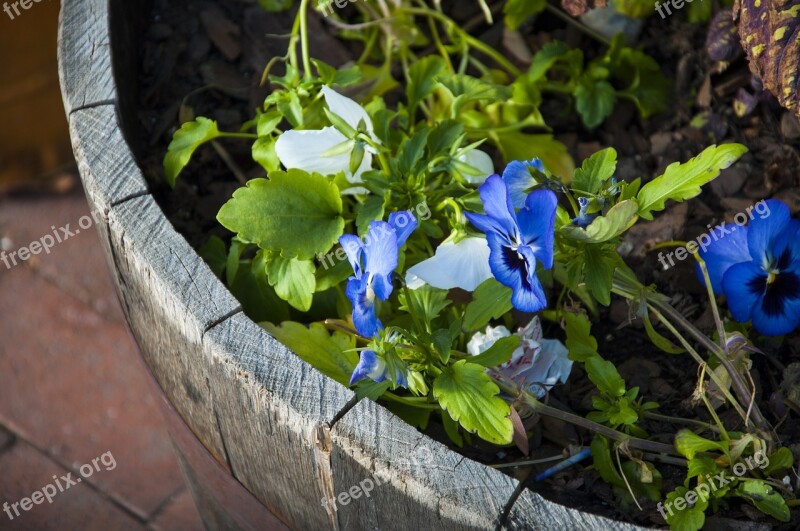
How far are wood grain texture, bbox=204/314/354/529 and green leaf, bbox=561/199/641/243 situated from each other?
0.89 feet

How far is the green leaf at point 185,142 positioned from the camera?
1241mm

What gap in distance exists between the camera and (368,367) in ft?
3.12

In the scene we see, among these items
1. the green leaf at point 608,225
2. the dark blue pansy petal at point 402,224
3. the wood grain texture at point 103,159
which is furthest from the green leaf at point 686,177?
the wood grain texture at point 103,159

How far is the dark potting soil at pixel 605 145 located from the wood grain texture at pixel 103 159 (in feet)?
0.74

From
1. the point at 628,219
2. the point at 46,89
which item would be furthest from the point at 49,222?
the point at 628,219

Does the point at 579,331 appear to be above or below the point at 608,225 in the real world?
below

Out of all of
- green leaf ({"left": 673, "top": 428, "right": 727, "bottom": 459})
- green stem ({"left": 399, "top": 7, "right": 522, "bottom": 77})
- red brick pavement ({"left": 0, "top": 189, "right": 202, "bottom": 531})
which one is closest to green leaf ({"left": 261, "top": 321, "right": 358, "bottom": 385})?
green leaf ({"left": 673, "top": 428, "right": 727, "bottom": 459})

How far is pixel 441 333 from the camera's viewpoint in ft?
3.22

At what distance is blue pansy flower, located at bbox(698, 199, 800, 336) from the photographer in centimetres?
108

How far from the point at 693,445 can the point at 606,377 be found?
0.38 ft

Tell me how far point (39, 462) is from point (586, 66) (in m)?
1.31

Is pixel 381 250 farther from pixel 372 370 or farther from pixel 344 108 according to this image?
pixel 344 108

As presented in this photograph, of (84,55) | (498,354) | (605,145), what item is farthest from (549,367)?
(84,55)

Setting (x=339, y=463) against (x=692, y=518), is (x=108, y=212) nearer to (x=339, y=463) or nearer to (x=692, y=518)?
(x=339, y=463)
